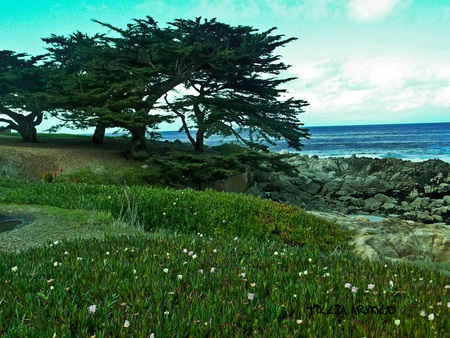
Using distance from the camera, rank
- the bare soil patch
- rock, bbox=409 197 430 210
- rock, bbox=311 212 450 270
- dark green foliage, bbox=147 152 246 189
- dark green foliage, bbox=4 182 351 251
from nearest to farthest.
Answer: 1. dark green foliage, bbox=4 182 351 251
2. rock, bbox=311 212 450 270
3. dark green foliage, bbox=147 152 246 189
4. the bare soil patch
5. rock, bbox=409 197 430 210

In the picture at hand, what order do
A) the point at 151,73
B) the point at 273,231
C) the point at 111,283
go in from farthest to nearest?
the point at 151,73 < the point at 273,231 < the point at 111,283

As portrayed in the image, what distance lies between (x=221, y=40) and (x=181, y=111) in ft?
15.6

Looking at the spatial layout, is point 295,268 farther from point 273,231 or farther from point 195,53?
point 195,53

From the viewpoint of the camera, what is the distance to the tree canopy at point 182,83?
23219 millimetres

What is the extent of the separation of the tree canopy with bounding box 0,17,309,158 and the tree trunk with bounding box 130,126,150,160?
0.05 meters

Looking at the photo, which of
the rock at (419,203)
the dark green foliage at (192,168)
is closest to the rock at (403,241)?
the dark green foliage at (192,168)

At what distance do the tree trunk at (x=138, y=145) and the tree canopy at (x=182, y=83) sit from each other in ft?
0.18

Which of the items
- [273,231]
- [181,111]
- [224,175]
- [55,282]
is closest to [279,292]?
[55,282]

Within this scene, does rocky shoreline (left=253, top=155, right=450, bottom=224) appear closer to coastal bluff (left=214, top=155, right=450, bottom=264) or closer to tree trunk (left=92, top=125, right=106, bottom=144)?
coastal bluff (left=214, top=155, right=450, bottom=264)

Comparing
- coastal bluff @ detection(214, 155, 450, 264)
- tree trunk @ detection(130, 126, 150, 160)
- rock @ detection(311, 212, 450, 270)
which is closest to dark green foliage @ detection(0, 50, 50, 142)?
tree trunk @ detection(130, 126, 150, 160)

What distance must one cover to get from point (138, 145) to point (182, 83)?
4618 millimetres

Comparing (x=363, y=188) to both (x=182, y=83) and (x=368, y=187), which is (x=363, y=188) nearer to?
(x=368, y=187)

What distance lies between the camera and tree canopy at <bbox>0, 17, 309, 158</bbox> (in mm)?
23219

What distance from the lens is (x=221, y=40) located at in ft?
85.9
